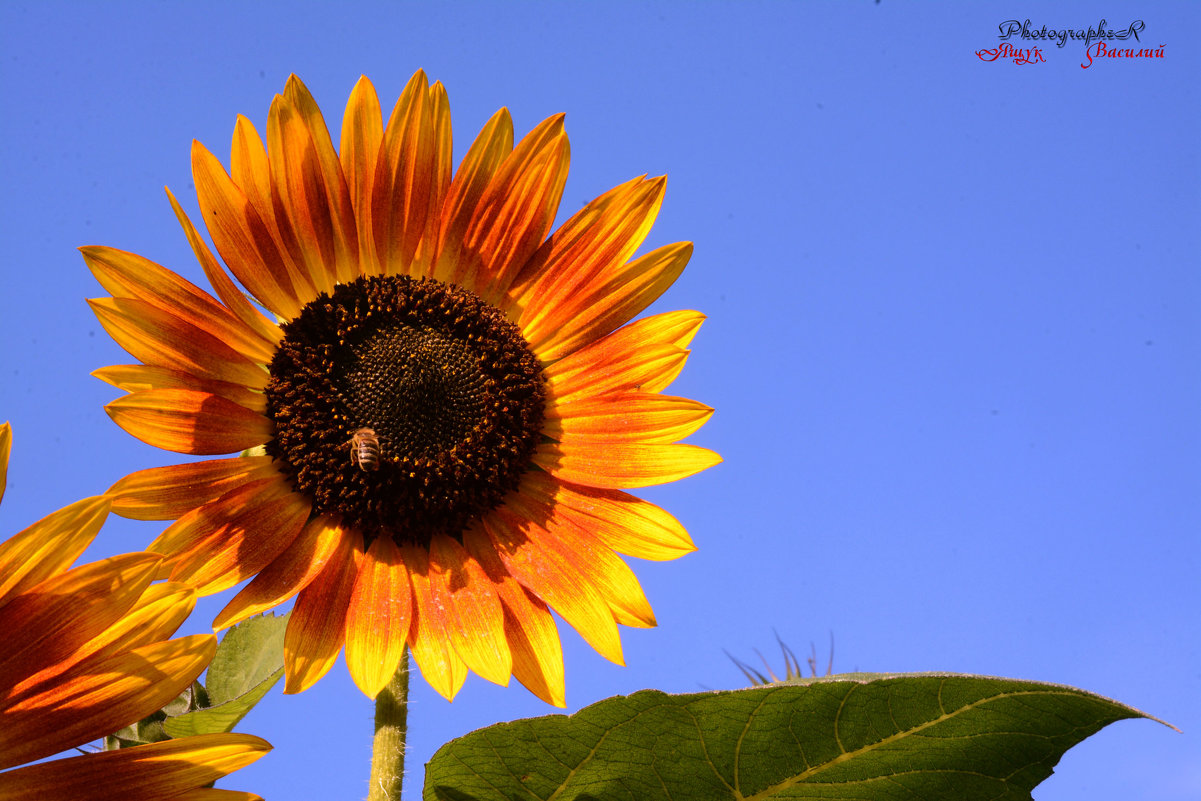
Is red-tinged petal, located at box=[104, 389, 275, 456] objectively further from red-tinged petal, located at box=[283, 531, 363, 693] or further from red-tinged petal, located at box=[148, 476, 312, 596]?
red-tinged petal, located at box=[283, 531, 363, 693]

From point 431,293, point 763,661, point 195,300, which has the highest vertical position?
point 431,293

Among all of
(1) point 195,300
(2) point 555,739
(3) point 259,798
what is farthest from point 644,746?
(1) point 195,300

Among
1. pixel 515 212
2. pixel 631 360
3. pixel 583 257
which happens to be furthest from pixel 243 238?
pixel 631 360

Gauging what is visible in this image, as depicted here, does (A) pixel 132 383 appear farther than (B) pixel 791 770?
Yes

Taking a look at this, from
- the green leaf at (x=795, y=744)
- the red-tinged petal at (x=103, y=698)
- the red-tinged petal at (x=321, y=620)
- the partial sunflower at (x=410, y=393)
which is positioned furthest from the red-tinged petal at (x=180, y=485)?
the green leaf at (x=795, y=744)

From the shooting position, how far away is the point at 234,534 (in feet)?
7.13

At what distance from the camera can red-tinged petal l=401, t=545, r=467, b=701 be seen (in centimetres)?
199

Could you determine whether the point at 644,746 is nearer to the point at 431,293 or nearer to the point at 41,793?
the point at 41,793

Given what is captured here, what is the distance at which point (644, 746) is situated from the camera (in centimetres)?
143

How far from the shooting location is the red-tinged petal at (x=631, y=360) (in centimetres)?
245

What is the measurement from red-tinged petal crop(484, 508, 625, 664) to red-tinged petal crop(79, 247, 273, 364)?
0.73 metres

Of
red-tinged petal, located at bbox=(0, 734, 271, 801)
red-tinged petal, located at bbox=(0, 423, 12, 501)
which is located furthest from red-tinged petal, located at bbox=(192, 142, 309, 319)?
red-tinged petal, located at bbox=(0, 734, 271, 801)

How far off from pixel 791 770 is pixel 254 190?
164cm

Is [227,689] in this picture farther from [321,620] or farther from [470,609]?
[470,609]
